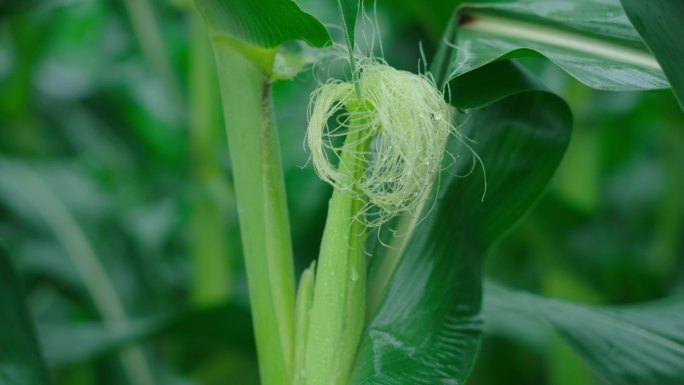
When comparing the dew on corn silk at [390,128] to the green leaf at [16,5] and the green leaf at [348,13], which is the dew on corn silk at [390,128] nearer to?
the green leaf at [348,13]

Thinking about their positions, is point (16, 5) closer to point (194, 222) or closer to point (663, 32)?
point (194, 222)

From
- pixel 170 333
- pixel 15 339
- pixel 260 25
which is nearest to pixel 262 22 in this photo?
pixel 260 25

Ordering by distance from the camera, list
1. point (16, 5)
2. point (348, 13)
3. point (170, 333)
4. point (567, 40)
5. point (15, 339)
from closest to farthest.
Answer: point (348, 13) → point (567, 40) → point (15, 339) → point (16, 5) → point (170, 333)

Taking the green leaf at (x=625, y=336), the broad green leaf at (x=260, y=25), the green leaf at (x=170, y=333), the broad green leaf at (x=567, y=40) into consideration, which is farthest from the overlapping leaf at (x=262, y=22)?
the green leaf at (x=170, y=333)

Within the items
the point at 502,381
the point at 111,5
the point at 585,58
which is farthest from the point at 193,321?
the point at 111,5

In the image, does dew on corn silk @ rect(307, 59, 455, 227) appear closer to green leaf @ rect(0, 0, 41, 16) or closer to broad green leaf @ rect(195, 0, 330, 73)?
broad green leaf @ rect(195, 0, 330, 73)

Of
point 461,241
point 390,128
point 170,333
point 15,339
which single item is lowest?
point 170,333

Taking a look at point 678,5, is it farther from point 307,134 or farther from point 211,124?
point 211,124
